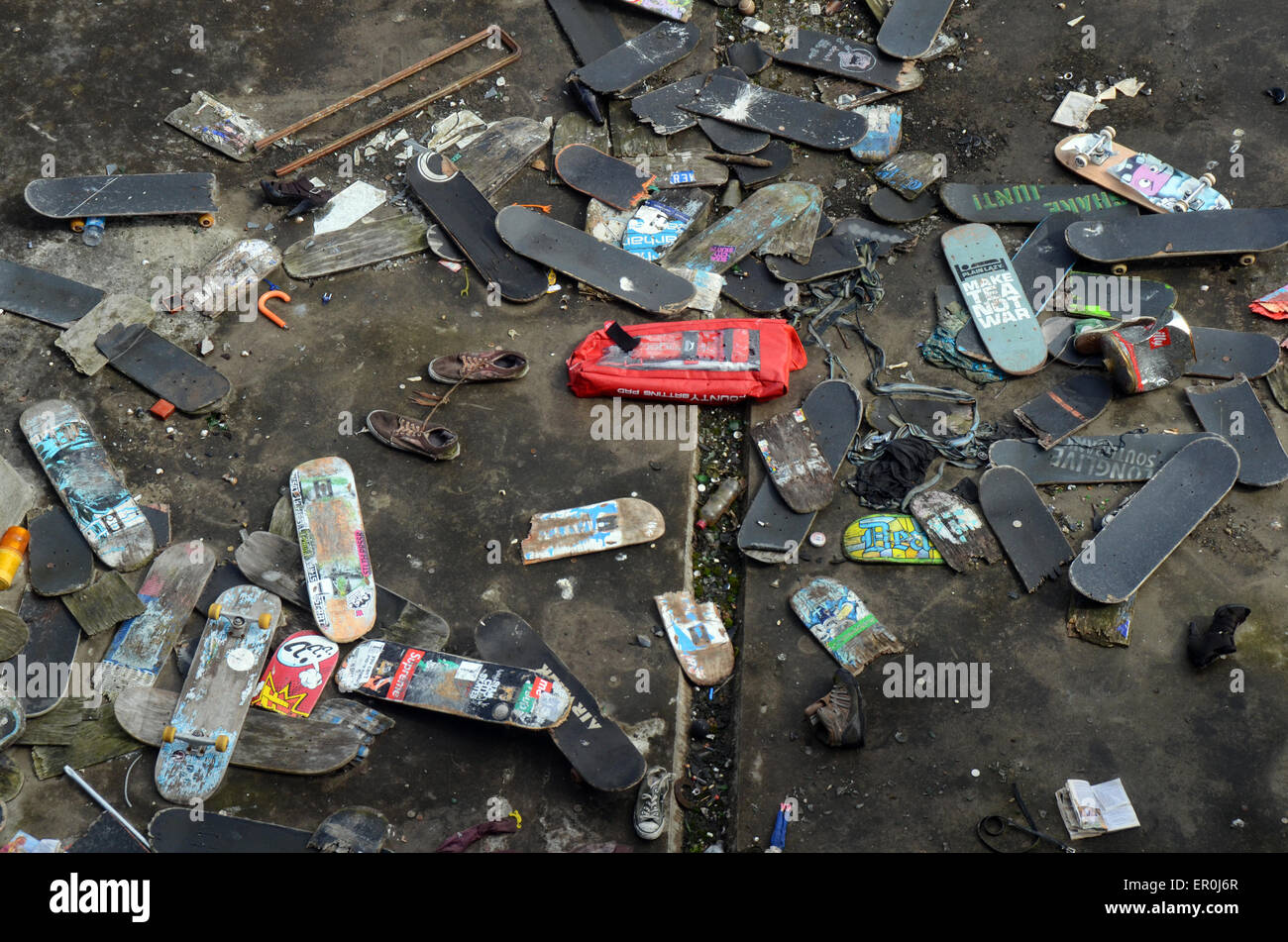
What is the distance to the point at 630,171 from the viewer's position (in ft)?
27.9

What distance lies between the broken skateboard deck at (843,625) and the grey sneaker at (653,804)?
122cm

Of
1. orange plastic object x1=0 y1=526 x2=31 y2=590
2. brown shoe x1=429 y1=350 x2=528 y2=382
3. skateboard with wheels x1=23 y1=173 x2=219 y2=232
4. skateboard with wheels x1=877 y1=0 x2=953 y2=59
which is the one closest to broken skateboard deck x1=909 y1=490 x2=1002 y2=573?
brown shoe x1=429 y1=350 x2=528 y2=382

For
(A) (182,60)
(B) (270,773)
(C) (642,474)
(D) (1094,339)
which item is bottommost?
(B) (270,773)

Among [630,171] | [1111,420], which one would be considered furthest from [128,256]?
[1111,420]

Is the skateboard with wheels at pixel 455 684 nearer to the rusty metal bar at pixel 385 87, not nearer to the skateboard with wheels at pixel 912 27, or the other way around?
the rusty metal bar at pixel 385 87

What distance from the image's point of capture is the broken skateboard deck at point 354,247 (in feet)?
26.4

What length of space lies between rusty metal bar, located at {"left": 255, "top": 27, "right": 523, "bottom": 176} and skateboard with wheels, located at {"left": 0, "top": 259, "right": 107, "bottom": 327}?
1.70m

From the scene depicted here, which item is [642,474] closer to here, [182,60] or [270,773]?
[270,773]

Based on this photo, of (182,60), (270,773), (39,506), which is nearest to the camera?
(270,773)

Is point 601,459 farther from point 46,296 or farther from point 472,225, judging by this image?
point 46,296

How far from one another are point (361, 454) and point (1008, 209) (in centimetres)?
499

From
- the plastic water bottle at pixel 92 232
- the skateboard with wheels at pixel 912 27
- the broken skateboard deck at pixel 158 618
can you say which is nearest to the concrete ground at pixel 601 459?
the plastic water bottle at pixel 92 232

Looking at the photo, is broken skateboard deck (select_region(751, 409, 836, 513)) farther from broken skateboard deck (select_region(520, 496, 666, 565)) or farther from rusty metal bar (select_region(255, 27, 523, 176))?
rusty metal bar (select_region(255, 27, 523, 176))

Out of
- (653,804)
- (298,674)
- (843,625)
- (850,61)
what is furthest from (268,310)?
(850,61)
